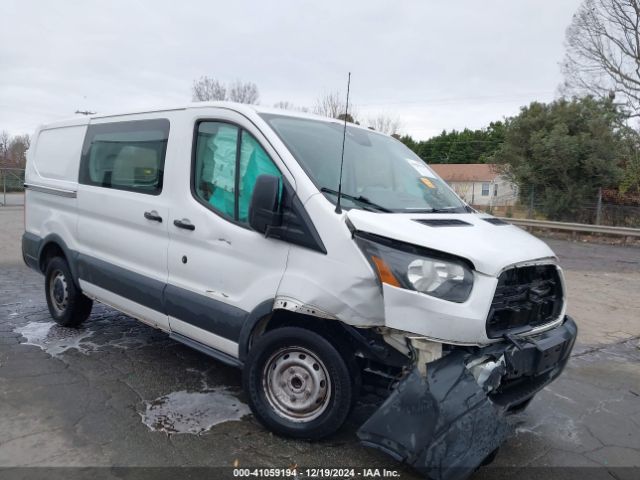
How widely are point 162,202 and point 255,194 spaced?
1.21 meters

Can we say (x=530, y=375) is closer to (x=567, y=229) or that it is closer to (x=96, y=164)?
(x=96, y=164)

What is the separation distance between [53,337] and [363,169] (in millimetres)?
3707

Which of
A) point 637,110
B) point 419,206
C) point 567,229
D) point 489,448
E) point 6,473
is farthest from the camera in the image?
point 637,110

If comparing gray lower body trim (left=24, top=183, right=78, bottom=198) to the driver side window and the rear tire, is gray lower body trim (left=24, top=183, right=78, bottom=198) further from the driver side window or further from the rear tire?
Answer: the driver side window

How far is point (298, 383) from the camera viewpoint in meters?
3.35

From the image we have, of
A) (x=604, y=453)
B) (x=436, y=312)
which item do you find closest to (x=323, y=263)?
(x=436, y=312)

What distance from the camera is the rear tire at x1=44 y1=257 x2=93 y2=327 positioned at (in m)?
5.43

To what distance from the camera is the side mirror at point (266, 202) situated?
3.22 meters

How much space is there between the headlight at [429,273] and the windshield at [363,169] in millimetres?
547

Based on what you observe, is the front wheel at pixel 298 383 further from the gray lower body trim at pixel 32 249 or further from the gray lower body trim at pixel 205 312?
the gray lower body trim at pixel 32 249

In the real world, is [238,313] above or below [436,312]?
below

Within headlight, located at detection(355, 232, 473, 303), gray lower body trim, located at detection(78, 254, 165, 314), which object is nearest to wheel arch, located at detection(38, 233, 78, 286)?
gray lower body trim, located at detection(78, 254, 165, 314)

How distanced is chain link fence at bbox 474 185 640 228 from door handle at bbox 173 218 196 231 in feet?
63.7

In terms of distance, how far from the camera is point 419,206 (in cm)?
368
